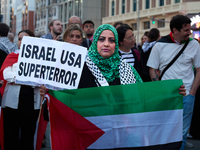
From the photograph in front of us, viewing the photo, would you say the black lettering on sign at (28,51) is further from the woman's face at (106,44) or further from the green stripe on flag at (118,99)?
the woman's face at (106,44)

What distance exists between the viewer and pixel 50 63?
4.36 m

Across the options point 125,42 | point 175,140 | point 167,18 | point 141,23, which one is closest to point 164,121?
point 175,140

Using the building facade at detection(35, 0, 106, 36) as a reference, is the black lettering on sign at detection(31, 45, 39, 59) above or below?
below

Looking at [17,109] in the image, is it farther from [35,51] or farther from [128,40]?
[128,40]

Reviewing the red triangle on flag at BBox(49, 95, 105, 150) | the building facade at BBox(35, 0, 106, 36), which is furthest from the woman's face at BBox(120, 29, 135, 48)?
the building facade at BBox(35, 0, 106, 36)

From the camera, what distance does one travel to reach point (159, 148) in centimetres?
405

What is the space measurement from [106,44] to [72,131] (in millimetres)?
958

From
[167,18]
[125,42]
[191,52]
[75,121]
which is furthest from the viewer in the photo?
[167,18]

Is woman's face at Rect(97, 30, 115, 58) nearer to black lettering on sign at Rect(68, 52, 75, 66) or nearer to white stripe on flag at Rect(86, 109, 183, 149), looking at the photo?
black lettering on sign at Rect(68, 52, 75, 66)

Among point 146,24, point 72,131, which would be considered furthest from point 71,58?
point 146,24

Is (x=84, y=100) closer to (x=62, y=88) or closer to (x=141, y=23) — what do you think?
(x=62, y=88)

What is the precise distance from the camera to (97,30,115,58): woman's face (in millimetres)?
4145

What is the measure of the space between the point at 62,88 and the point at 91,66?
41cm

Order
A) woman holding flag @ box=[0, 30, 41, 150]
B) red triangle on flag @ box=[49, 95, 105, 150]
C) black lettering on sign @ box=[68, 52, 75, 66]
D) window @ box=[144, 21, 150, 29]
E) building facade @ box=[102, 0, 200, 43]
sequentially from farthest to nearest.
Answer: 1. window @ box=[144, 21, 150, 29]
2. building facade @ box=[102, 0, 200, 43]
3. woman holding flag @ box=[0, 30, 41, 150]
4. black lettering on sign @ box=[68, 52, 75, 66]
5. red triangle on flag @ box=[49, 95, 105, 150]
